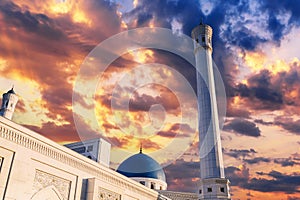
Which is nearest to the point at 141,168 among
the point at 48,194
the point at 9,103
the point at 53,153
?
the point at 9,103

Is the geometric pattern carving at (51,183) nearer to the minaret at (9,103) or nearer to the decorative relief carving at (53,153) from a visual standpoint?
the decorative relief carving at (53,153)

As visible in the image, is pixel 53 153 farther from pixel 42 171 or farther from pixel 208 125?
pixel 208 125

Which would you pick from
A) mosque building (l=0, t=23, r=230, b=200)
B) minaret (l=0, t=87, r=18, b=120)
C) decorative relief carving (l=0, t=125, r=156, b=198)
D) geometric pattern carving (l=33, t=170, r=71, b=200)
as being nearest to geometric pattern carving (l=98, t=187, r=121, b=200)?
mosque building (l=0, t=23, r=230, b=200)

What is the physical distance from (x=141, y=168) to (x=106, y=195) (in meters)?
22.7

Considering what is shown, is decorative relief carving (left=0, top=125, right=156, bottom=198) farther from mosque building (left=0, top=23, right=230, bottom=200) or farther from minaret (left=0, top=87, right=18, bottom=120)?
minaret (left=0, top=87, right=18, bottom=120)

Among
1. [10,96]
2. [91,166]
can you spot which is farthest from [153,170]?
[91,166]

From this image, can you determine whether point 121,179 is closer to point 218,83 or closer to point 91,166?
point 91,166

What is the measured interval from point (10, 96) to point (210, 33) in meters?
25.7

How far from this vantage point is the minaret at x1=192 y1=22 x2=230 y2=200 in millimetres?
24625

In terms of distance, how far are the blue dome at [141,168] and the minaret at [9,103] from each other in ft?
52.4

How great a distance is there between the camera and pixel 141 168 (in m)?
36.1

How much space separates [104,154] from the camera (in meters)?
31.0

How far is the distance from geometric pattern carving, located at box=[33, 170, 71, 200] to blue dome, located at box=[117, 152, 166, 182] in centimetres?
2459

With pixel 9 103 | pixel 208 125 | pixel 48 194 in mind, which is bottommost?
pixel 48 194
